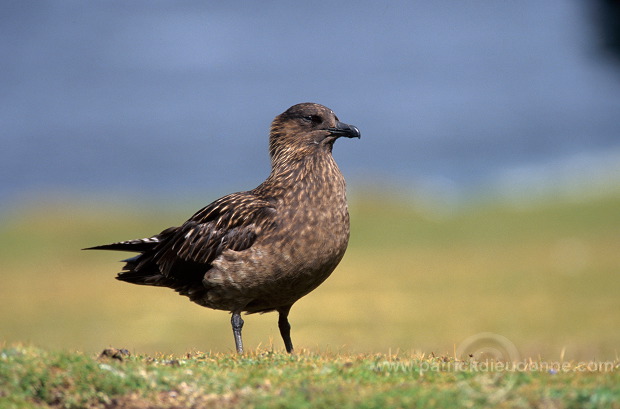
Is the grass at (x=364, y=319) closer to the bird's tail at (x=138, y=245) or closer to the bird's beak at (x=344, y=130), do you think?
the bird's tail at (x=138, y=245)

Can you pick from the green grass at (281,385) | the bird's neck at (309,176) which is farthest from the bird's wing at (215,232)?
the green grass at (281,385)

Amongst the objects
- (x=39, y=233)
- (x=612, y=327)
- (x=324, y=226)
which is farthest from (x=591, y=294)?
(x=39, y=233)

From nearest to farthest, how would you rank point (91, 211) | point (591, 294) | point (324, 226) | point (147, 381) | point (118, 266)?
point (147, 381)
point (324, 226)
point (591, 294)
point (118, 266)
point (91, 211)

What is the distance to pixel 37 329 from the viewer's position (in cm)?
1966

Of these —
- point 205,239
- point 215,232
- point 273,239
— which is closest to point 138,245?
point 205,239

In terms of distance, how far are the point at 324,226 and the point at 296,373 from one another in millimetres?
2023

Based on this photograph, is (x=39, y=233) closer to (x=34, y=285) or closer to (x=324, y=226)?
(x=34, y=285)

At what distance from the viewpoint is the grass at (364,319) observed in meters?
6.23

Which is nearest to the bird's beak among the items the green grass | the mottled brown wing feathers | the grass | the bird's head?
the bird's head

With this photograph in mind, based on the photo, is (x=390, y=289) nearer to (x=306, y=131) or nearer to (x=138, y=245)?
(x=138, y=245)

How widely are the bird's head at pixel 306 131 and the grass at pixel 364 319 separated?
2.08 metres

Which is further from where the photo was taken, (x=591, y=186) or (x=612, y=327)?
(x=591, y=186)

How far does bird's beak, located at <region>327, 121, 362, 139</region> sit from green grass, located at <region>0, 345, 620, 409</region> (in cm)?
294

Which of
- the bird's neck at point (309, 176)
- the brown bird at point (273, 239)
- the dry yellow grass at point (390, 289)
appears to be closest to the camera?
the brown bird at point (273, 239)
